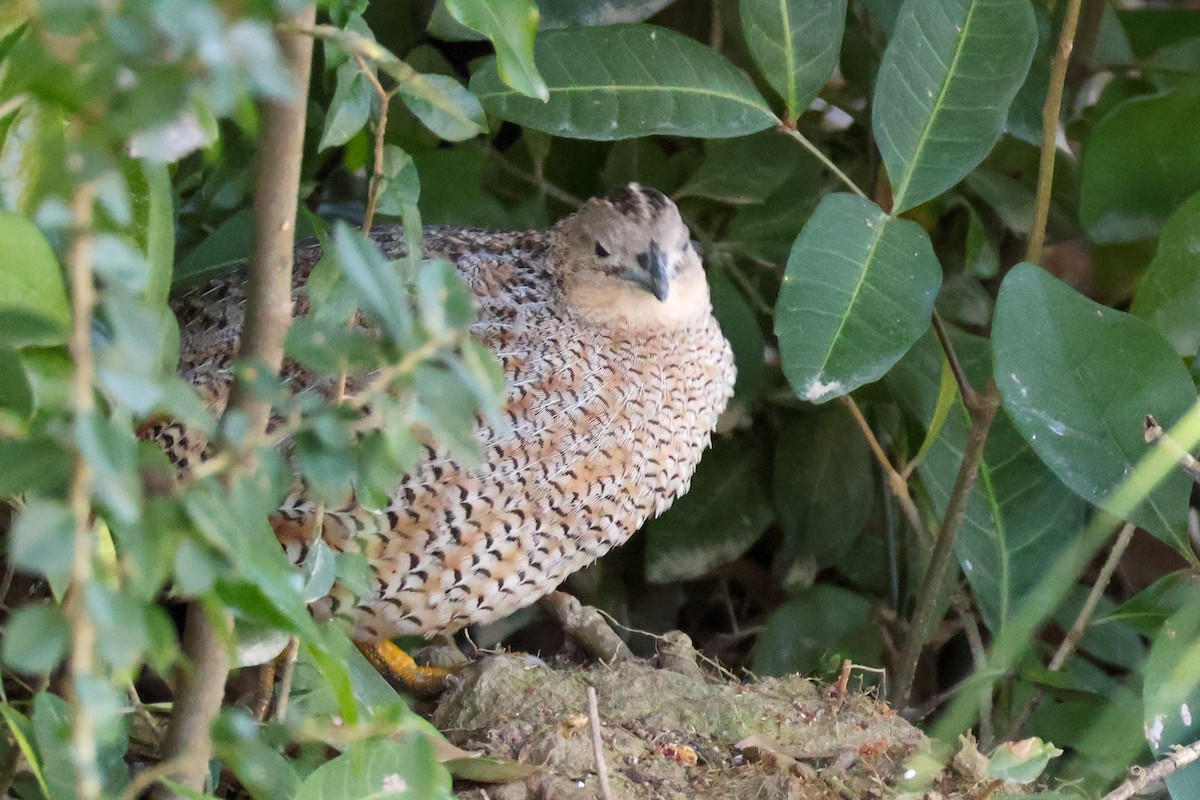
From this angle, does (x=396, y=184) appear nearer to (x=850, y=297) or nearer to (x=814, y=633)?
(x=850, y=297)

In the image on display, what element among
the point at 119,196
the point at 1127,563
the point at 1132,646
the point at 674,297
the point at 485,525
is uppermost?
the point at 119,196

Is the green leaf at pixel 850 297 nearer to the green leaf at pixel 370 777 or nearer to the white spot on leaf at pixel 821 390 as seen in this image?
the white spot on leaf at pixel 821 390

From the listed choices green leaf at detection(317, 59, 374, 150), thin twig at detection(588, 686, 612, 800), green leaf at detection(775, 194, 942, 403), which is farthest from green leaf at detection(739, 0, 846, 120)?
thin twig at detection(588, 686, 612, 800)

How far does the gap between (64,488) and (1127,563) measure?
2157 millimetres

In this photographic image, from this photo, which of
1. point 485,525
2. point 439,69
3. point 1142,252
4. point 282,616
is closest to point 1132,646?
point 1142,252

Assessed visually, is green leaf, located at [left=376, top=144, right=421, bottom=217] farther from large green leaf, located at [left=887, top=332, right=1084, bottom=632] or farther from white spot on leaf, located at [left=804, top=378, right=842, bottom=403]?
large green leaf, located at [left=887, top=332, right=1084, bottom=632]

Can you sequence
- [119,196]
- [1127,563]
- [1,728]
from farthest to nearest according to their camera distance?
[1127,563] < [1,728] < [119,196]

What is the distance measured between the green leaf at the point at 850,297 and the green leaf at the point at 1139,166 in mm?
576

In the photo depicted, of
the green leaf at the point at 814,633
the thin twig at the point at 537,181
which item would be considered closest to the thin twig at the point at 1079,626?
the green leaf at the point at 814,633

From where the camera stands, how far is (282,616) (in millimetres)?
884

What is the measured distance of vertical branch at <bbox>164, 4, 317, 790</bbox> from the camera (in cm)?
100

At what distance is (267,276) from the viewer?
103 centimetres

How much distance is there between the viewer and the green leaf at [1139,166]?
2.08m

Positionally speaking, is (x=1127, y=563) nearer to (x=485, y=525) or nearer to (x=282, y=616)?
(x=485, y=525)
